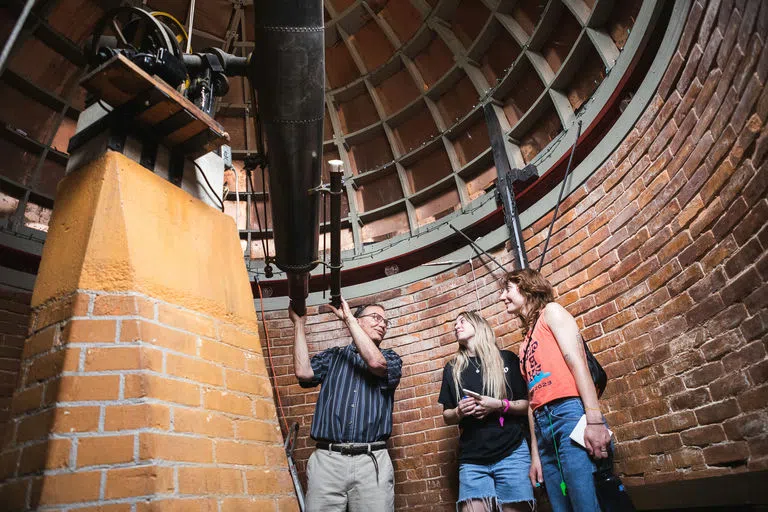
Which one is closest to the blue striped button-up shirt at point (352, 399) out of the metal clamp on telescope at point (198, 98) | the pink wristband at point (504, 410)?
the pink wristband at point (504, 410)

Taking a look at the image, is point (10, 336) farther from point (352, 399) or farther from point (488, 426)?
point (488, 426)

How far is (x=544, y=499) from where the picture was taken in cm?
320

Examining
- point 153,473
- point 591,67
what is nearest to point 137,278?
point 153,473

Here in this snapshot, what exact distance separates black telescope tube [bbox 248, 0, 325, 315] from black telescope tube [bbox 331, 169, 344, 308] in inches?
5.4

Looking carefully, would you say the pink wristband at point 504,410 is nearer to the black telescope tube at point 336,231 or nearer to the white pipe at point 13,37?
the black telescope tube at point 336,231

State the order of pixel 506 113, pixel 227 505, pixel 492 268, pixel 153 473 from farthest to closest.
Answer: pixel 506 113 → pixel 492 268 → pixel 227 505 → pixel 153 473

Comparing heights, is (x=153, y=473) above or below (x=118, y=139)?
below

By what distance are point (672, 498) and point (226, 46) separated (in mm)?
6729

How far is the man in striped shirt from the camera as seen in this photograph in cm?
250

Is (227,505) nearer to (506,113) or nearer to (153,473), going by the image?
(153,473)

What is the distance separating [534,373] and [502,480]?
69cm

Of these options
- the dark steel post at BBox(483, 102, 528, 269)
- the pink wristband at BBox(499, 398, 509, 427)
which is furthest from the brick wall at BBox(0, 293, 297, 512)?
the dark steel post at BBox(483, 102, 528, 269)

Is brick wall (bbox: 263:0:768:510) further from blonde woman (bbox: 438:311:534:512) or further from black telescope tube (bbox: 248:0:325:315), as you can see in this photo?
black telescope tube (bbox: 248:0:325:315)

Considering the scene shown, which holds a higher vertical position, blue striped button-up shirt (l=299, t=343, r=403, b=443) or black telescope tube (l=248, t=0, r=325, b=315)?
black telescope tube (l=248, t=0, r=325, b=315)
